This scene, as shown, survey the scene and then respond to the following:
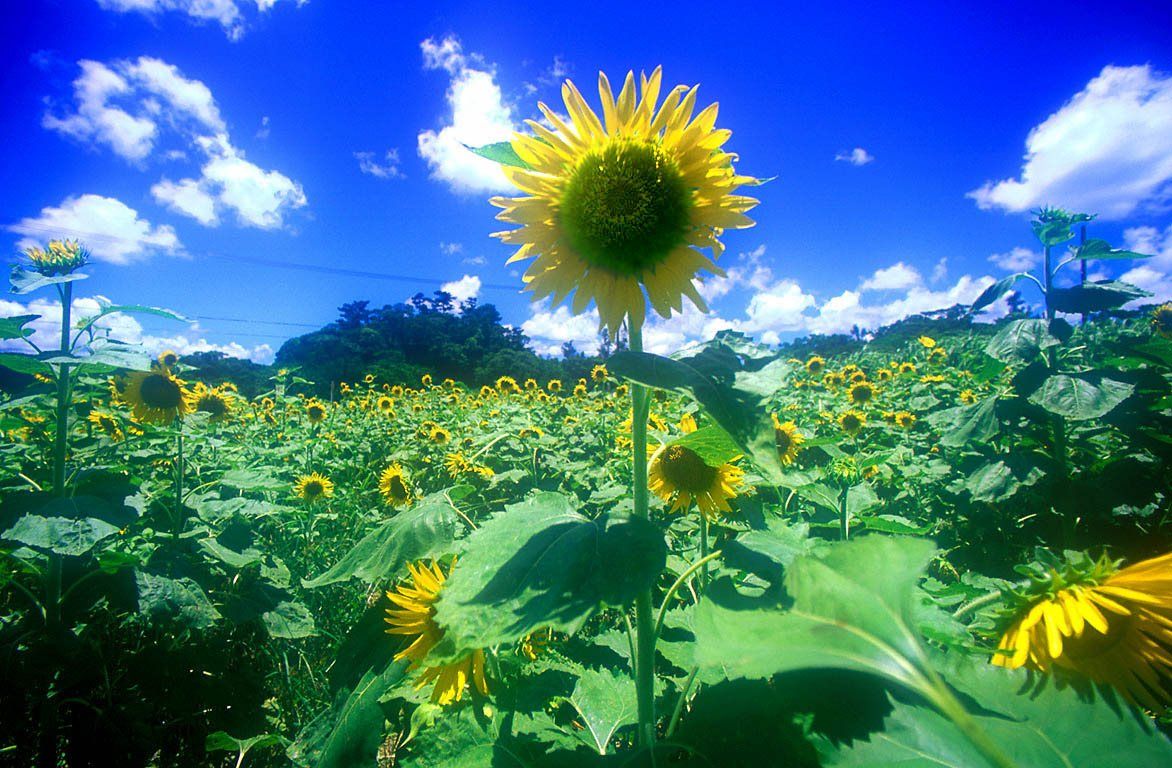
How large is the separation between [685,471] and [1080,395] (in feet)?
8.32

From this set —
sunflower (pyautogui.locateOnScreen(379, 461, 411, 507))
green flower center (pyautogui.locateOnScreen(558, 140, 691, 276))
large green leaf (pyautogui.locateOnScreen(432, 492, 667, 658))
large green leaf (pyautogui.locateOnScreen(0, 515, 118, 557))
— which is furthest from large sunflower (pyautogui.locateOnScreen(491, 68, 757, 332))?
sunflower (pyautogui.locateOnScreen(379, 461, 411, 507))

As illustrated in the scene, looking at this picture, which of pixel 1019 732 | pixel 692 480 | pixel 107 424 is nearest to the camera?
pixel 1019 732

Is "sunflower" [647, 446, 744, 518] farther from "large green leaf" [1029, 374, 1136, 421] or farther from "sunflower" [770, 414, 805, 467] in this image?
"large green leaf" [1029, 374, 1136, 421]

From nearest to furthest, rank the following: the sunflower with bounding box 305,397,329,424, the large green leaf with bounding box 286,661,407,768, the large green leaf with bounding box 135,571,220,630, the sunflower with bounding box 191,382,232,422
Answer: the large green leaf with bounding box 286,661,407,768 < the large green leaf with bounding box 135,571,220,630 < the sunflower with bounding box 191,382,232,422 < the sunflower with bounding box 305,397,329,424

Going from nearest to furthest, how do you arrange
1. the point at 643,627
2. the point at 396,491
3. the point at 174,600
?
the point at 643,627 → the point at 174,600 → the point at 396,491

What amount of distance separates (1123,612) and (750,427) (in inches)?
17.4

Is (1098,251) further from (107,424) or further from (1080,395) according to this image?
(107,424)

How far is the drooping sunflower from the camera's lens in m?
1.00

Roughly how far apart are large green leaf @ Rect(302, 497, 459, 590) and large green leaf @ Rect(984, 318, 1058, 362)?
10.4ft

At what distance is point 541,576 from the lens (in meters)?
0.74

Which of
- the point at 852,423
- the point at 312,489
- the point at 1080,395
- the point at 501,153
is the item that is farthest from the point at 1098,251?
the point at 312,489

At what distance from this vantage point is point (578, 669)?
1295 mm

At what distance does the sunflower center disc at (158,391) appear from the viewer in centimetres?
313

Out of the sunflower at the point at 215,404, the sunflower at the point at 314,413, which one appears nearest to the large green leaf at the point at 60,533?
the sunflower at the point at 215,404
